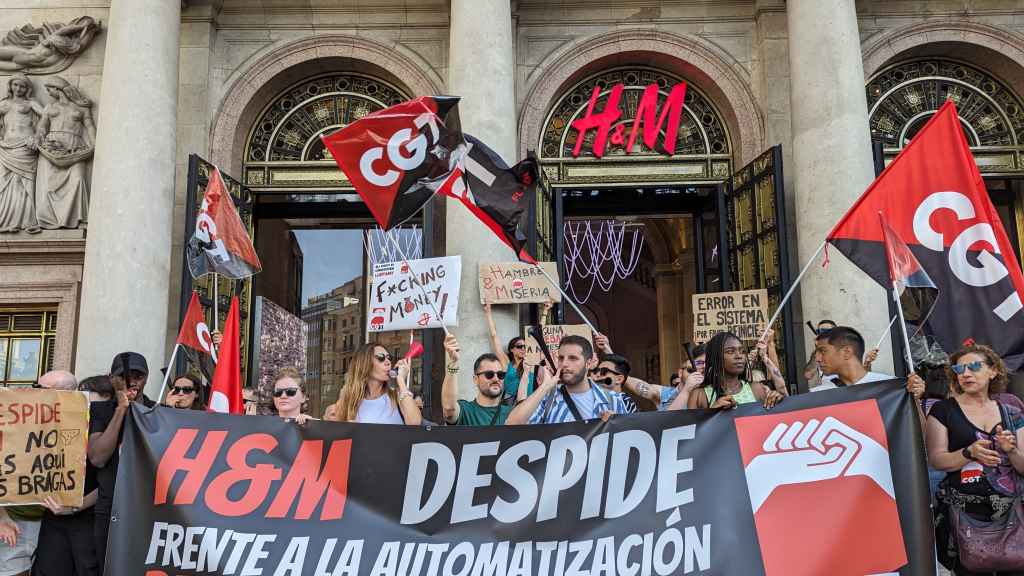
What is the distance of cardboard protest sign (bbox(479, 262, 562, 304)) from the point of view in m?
11.1

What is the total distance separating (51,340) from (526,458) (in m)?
9.97

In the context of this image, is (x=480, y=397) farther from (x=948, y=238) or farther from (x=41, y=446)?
(x=948, y=238)

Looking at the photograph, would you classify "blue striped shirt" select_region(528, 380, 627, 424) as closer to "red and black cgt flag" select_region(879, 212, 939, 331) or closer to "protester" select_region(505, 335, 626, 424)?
"protester" select_region(505, 335, 626, 424)

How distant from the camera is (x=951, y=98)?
14.0 metres

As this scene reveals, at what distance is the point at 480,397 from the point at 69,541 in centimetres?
286

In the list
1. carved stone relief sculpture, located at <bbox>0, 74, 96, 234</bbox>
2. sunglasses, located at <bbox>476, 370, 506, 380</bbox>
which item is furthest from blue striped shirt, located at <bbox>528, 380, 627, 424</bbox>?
carved stone relief sculpture, located at <bbox>0, 74, 96, 234</bbox>

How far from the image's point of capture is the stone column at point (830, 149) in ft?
37.0

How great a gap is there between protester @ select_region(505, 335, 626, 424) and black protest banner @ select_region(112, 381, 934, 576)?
24 cm

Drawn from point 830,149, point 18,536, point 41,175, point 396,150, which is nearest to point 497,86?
point 830,149

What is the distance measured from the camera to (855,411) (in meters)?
5.34

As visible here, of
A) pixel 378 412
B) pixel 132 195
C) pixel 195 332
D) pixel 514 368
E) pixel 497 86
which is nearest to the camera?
pixel 378 412

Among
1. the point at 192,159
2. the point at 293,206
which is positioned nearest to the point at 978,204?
the point at 192,159

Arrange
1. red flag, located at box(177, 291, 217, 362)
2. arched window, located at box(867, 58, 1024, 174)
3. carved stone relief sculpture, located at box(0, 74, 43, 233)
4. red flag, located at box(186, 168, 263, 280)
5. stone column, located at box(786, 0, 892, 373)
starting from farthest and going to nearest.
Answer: arched window, located at box(867, 58, 1024, 174), carved stone relief sculpture, located at box(0, 74, 43, 233), stone column, located at box(786, 0, 892, 373), red flag, located at box(186, 168, 263, 280), red flag, located at box(177, 291, 217, 362)

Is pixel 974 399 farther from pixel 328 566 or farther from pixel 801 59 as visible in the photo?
pixel 801 59
